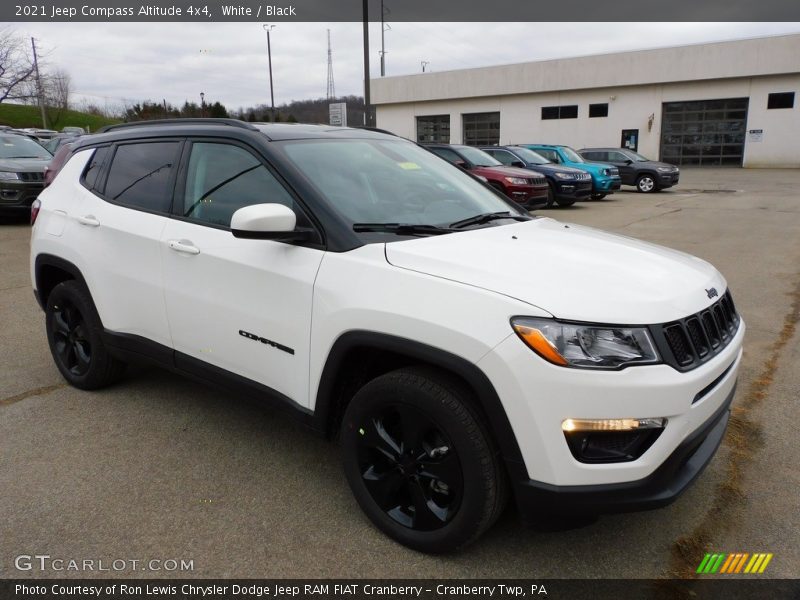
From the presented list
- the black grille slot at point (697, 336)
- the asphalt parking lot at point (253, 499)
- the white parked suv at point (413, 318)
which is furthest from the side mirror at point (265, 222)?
the black grille slot at point (697, 336)

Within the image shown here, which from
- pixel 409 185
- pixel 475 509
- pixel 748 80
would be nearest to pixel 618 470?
pixel 475 509

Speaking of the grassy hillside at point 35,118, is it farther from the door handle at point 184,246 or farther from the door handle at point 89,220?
the door handle at point 184,246

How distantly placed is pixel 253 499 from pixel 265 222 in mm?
1336

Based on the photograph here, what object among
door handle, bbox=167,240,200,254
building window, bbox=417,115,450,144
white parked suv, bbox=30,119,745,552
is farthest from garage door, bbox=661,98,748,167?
door handle, bbox=167,240,200,254

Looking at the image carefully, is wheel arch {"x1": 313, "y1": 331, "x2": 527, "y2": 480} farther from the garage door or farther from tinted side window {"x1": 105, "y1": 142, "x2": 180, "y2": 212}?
the garage door

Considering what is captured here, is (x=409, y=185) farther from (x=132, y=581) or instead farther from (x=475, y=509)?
(x=132, y=581)

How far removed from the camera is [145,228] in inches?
137

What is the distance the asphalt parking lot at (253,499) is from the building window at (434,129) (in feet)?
132

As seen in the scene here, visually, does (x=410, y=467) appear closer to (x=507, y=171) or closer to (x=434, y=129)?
(x=507, y=171)

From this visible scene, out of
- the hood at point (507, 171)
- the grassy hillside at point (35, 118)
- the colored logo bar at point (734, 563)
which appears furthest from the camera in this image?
the grassy hillside at point (35, 118)

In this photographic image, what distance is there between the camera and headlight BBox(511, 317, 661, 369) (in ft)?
6.97

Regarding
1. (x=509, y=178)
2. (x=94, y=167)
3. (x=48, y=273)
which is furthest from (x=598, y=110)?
(x=48, y=273)

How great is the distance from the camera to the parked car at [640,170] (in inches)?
813

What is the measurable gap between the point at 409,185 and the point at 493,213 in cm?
49
